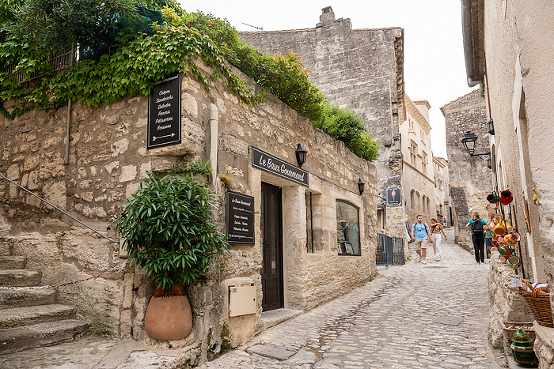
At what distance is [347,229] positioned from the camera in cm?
797

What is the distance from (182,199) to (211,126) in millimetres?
944

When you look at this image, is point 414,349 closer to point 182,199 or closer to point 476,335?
point 476,335

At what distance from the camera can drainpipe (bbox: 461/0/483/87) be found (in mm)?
7066

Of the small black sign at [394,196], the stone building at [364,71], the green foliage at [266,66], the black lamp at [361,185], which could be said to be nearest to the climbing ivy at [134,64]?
the green foliage at [266,66]

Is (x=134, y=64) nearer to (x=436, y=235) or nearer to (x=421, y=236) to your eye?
(x=421, y=236)

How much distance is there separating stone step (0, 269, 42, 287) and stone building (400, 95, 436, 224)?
17.5 metres

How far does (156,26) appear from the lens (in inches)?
166

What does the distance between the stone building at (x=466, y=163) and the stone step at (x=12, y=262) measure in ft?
57.6

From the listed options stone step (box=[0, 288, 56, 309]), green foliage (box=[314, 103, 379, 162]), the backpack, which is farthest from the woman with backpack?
stone step (box=[0, 288, 56, 309])

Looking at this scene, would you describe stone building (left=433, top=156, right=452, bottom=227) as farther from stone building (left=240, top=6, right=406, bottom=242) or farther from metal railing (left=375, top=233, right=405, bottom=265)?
metal railing (left=375, top=233, right=405, bottom=265)

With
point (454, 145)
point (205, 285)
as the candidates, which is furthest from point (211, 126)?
point (454, 145)

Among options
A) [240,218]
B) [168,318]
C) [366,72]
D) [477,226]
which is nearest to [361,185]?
[477,226]

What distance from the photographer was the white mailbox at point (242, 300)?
4.27 meters

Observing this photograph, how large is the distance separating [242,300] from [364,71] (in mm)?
13777
